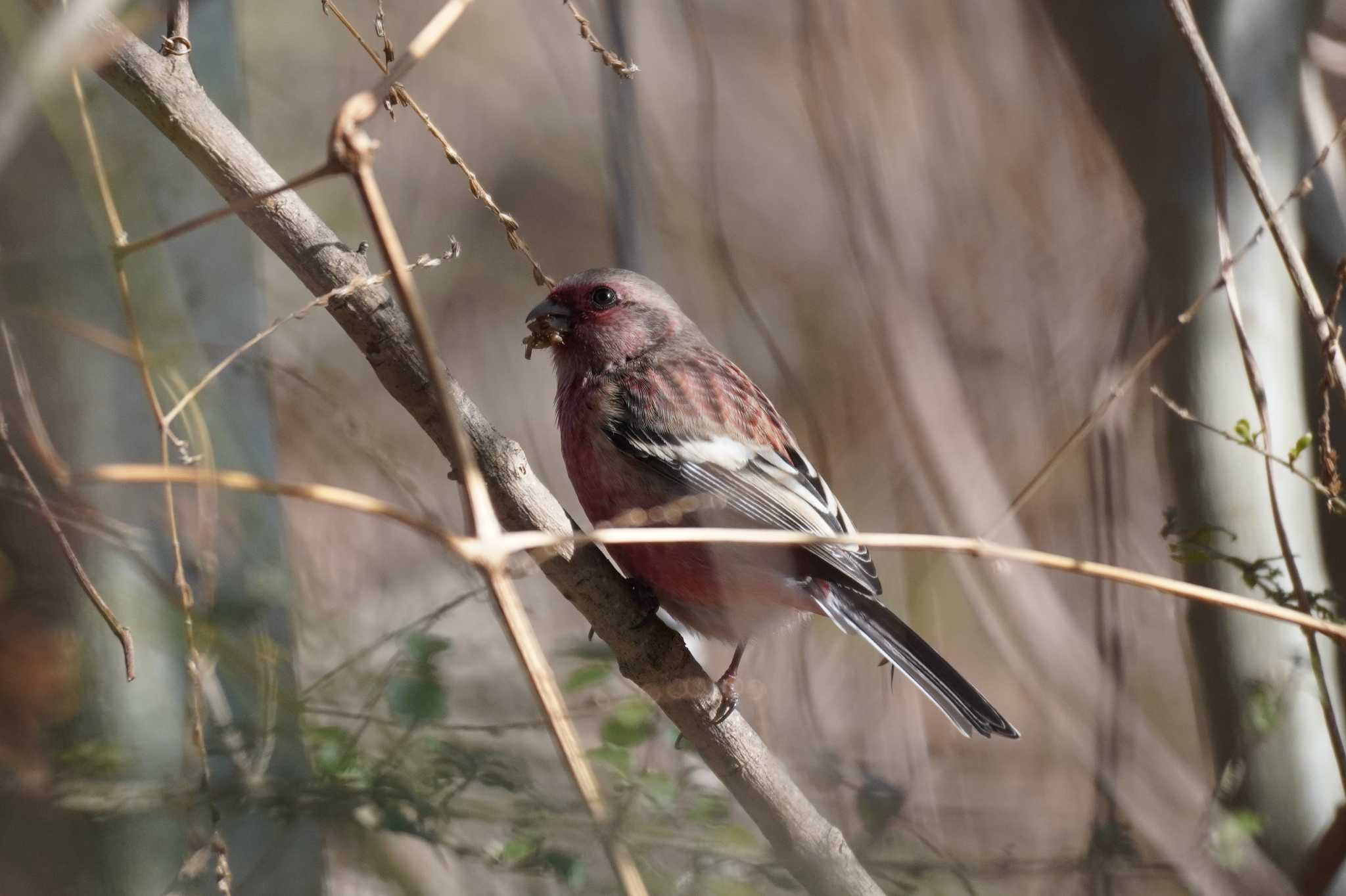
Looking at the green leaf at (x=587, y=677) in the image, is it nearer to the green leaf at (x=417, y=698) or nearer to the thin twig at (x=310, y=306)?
the green leaf at (x=417, y=698)

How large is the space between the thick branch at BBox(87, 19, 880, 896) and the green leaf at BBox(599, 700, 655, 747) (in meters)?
0.10

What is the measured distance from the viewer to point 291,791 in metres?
1.75

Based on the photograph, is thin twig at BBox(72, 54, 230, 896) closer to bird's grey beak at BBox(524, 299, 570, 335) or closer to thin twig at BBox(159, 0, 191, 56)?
thin twig at BBox(159, 0, 191, 56)

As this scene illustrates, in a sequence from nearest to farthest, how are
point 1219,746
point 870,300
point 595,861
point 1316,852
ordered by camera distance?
point 595,861
point 1316,852
point 1219,746
point 870,300

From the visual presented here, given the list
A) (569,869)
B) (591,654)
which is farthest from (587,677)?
(569,869)

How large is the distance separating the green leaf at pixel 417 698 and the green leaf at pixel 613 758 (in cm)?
30

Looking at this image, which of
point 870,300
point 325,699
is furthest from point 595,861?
point 870,300

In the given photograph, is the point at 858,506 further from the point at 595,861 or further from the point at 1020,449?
the point at 595,861

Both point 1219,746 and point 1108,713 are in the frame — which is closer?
point 1219,746

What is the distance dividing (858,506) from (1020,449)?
0.74 meters

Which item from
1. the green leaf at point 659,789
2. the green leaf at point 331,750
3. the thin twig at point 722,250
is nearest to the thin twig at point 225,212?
the green leaf at point 331,750

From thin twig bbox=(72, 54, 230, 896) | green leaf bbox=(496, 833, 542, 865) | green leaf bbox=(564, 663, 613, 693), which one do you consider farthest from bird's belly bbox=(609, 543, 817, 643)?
thin twig bbox=(72, 54, 230, 896)

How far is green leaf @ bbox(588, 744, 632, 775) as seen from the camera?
2.25 m

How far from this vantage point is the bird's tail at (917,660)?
9.03 feet
